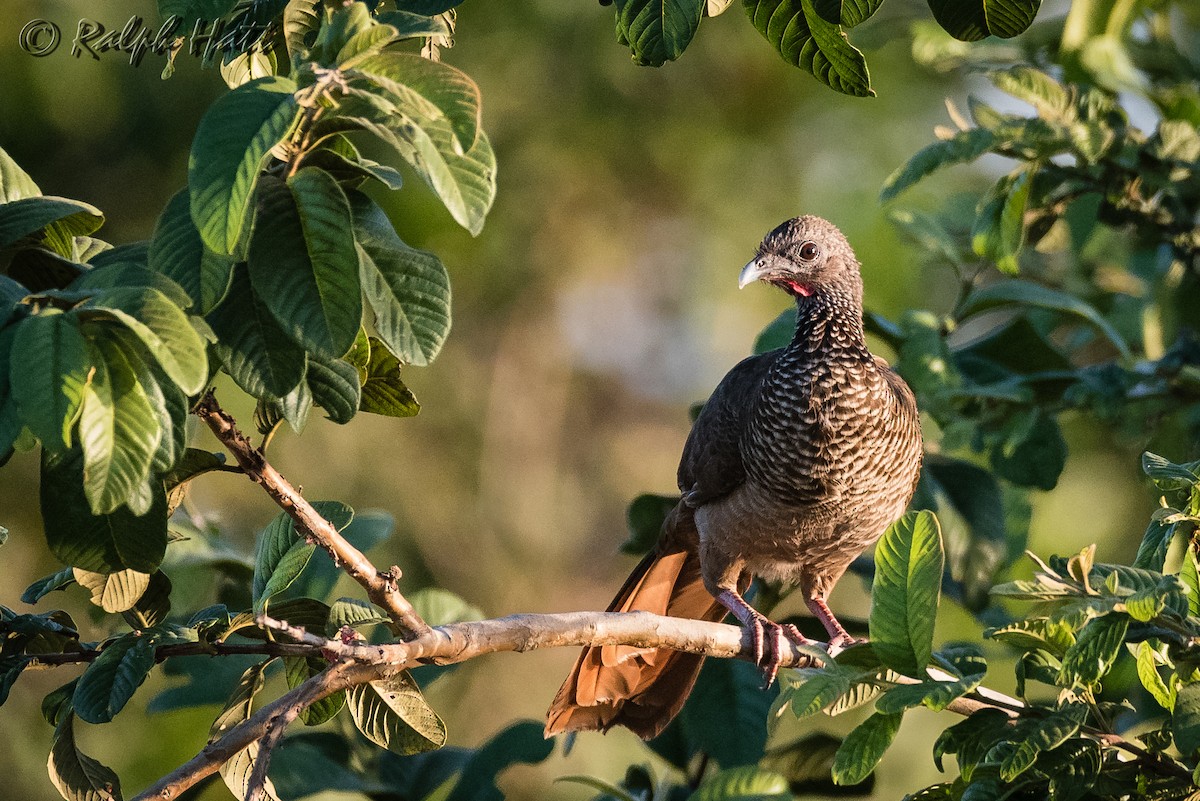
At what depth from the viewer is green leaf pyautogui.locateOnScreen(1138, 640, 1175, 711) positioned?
1992mm

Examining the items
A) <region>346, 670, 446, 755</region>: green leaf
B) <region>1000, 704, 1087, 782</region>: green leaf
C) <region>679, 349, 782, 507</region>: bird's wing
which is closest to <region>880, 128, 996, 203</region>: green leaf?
<region>679, 349, 782, 507</region>: bird's wing

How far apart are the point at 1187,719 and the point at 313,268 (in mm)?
1556

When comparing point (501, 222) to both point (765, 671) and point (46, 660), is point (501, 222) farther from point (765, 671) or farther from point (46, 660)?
point (46, 660)

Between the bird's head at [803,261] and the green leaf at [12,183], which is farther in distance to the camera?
the bird's head at [803,261]

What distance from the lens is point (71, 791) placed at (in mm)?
1979

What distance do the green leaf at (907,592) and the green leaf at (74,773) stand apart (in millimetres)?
1336

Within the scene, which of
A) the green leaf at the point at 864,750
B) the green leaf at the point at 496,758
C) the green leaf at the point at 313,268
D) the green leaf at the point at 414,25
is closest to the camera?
the green leaf at the point at 414,25

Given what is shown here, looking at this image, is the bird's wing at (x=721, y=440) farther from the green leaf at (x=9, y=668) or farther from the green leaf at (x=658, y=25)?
the green leaf at (x=9, y=668)

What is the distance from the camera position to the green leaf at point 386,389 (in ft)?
6.61

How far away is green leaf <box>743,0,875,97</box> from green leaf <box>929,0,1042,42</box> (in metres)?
0.15

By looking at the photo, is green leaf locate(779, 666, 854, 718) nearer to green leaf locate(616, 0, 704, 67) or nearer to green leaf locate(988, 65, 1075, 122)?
green leaf locate(616, 0, 704, 67)

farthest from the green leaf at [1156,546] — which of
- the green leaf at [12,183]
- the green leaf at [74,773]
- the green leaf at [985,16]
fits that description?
the green leaf at [12,183]

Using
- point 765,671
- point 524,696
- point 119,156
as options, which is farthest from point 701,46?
point 765,671

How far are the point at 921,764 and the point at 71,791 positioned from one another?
4110 millimetres
